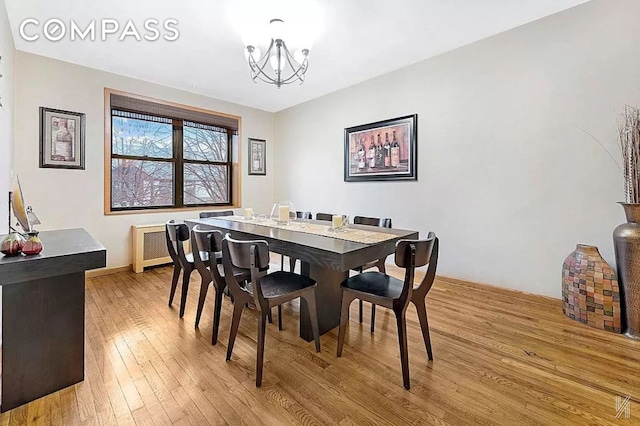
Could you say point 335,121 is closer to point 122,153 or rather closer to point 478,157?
point 478,157

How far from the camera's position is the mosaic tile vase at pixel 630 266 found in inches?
84.7

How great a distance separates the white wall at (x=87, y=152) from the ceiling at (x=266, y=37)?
0.57 feet

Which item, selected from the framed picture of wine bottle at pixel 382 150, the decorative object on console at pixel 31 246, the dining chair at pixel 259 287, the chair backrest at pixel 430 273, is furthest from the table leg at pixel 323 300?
the framed picture of wine bottle at pixel 382 150

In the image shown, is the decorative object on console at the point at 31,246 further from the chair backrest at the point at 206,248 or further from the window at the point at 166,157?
the window at the point at 166,157

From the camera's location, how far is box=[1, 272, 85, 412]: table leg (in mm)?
1472

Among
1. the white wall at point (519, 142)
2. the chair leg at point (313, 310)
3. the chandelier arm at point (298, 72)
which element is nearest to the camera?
the chair leg at point (313, 310)

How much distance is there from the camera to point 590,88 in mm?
2562

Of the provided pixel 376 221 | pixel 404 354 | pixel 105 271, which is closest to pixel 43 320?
pixel 404 354

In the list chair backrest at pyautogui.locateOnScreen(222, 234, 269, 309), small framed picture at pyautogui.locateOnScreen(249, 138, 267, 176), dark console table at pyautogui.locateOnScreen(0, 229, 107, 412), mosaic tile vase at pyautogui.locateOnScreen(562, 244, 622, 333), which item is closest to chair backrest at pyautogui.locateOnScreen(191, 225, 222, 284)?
chair backrest at pyautogui.locateOnScreen(222, 234, 269, 309)

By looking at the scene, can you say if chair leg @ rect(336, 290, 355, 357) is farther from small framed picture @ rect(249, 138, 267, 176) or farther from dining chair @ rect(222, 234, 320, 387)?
small framed picture @ rect(249, 138, 267, 176)

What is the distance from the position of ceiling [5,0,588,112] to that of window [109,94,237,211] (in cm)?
56

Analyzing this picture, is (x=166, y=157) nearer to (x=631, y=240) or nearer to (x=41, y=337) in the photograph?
(x=41, y=337)

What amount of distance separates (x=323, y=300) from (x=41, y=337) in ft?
5.39

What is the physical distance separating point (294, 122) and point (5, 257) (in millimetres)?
4446
